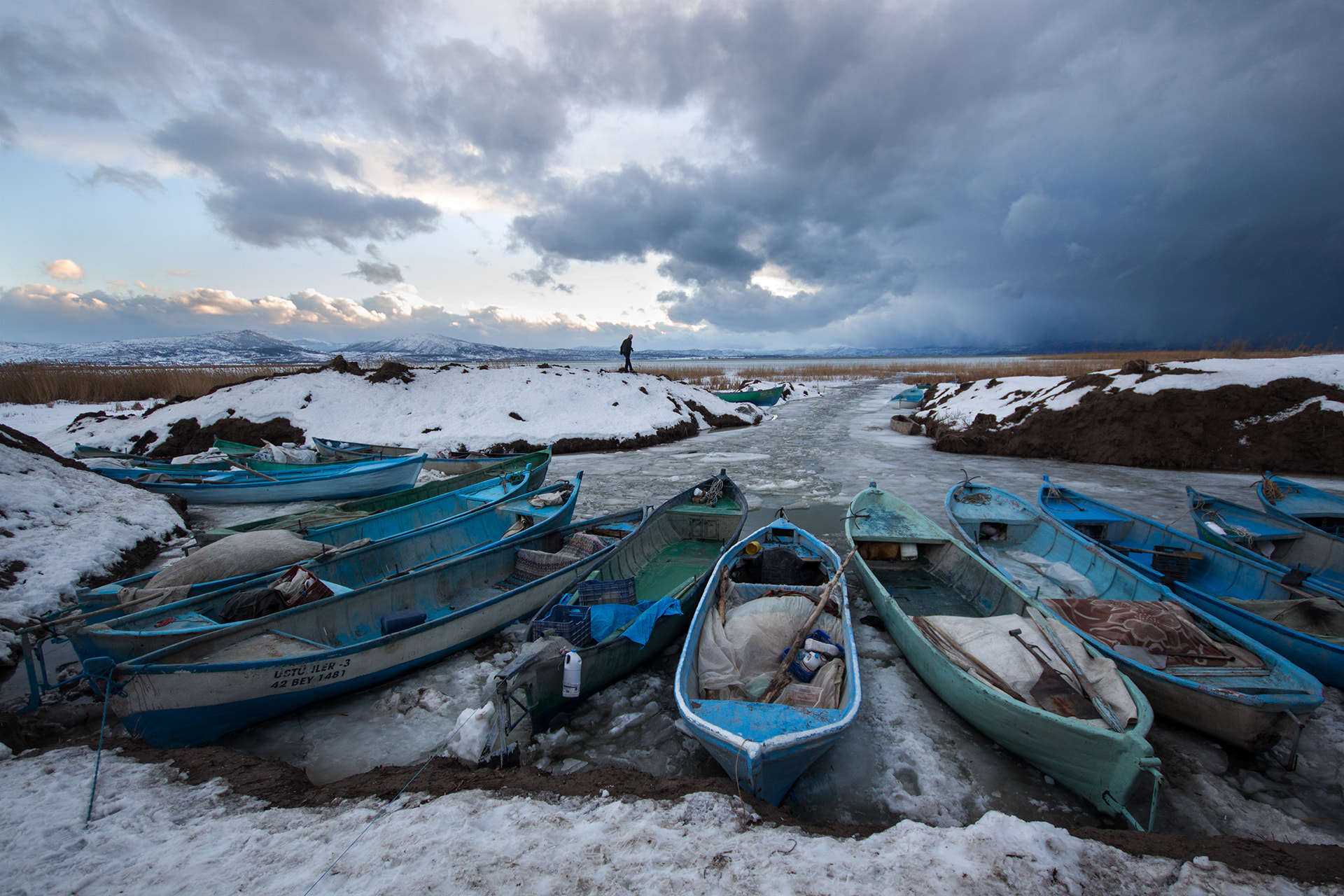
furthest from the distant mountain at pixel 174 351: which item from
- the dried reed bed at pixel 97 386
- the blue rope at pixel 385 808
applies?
the blue rope at pixel 385 808

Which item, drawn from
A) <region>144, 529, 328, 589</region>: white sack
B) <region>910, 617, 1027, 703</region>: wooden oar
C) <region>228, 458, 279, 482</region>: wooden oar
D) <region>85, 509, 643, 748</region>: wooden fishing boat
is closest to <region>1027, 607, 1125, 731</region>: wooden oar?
<region>910, 617, 1027, 703</region>: wooden oar

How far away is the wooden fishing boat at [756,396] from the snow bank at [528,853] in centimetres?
2943

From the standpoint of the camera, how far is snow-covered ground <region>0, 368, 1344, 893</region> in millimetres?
2734

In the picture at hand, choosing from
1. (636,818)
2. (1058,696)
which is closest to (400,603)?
(636,818)

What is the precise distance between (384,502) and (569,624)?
6634mm

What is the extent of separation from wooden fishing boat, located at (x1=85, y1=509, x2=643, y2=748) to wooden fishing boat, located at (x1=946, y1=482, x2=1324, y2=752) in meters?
5.60

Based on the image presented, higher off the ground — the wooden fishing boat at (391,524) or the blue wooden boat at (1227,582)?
the wooden fishing boat at (391,524)

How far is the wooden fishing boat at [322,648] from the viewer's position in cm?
394

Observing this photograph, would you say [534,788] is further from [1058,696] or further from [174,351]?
[174,351]

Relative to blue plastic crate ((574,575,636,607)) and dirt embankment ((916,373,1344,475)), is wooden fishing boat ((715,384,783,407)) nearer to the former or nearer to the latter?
dirt embankment ((916,373,1344,475))

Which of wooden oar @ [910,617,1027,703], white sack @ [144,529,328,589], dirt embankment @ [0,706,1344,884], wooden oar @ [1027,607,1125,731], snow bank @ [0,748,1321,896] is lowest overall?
dirt embankment @ [0,706,1344,884]

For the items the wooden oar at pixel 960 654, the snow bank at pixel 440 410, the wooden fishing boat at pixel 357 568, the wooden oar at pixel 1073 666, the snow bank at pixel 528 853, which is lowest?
the snow bank at pixel 528 853

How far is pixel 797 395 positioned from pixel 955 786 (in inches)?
1590

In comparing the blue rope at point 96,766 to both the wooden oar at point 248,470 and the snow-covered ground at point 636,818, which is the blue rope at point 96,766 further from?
the wooden oar at point 248,470
